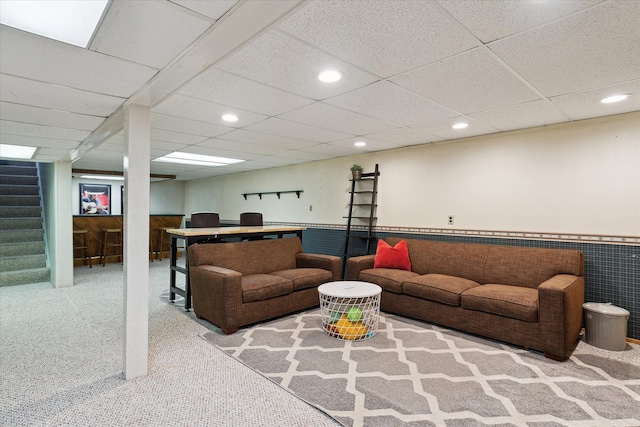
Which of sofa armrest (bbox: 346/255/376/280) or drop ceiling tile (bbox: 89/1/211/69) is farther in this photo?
sofa armrest (bbox: 346/255/376/280)

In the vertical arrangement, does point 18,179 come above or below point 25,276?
above

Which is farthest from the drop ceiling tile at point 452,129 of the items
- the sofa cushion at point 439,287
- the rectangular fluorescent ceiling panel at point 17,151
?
the rectangular fluorescent ceiling panel at point 17,151

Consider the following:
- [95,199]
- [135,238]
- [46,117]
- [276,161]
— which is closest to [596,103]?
[135,238]

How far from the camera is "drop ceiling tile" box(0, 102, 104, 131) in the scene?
2.64m

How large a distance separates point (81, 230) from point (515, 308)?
7476 millimetres

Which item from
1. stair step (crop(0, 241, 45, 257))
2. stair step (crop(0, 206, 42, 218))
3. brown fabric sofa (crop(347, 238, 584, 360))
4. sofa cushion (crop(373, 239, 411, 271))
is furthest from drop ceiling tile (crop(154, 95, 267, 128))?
stair step (crop(0, 206, 42, 218))

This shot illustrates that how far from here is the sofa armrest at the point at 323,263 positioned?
14.1ft

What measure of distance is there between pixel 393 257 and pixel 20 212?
6.96 metres

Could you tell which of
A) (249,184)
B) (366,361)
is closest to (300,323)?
(366,361)

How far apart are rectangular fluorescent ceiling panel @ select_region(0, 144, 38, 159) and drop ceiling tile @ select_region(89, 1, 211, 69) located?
3.40 metres

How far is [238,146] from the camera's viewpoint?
4777 millimetres

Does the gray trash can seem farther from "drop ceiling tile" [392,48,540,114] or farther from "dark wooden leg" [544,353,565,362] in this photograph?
"drop ceiling tile" [392,48,540,114]

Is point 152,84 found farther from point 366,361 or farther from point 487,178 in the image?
point 487,178

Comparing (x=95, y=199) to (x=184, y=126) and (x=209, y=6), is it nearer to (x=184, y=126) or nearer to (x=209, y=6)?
(x=184, y=126)
